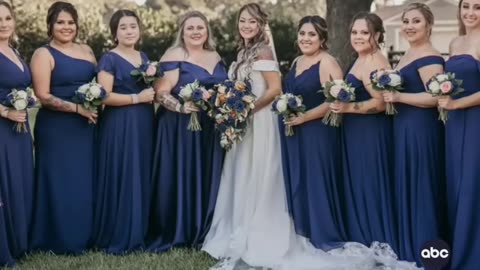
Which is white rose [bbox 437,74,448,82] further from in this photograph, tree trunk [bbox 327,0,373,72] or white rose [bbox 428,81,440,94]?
tree trunk [bbox 327,0,373,72]

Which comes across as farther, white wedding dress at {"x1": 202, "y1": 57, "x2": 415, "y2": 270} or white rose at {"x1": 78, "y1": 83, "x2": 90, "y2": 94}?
white rose at {"x1": 78, "y1": 83, "x2": 90, "y2": 94}

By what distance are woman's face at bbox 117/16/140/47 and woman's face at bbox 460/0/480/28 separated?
316 centimetres

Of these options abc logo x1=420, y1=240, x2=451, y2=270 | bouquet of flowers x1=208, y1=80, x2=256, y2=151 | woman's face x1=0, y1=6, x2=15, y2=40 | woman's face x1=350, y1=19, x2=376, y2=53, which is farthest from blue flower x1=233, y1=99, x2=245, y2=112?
abc logo x1=420, y1=240, x2=451, y2=270

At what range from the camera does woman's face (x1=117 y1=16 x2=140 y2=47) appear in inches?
291

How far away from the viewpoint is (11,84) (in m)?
6.91

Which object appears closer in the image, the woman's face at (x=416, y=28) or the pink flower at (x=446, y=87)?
the pink flower at (x=446, y=87)

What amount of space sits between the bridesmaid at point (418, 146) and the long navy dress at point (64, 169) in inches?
118

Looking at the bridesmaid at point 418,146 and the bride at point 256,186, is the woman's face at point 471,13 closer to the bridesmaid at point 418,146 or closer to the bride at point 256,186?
the bridesmaid at point 418,146

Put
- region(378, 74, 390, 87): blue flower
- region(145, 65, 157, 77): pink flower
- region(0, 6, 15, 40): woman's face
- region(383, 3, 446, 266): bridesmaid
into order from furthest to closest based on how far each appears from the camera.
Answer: region(145, 65, 157, 77): pink flower < region(0, 6, 15, 40): woman's face < region(383, 3, 446, 266): bridesmaid < region(378, 74, 390, 87): blue flower

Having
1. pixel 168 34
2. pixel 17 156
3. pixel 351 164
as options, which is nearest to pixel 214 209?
pixel 351 164

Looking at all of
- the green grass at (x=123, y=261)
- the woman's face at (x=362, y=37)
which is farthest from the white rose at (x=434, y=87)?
the green grass at (x=123, y=261)

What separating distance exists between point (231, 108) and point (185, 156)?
2.73 feet

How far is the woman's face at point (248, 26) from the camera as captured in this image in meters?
7.26

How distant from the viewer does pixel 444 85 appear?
6004 millimetres
